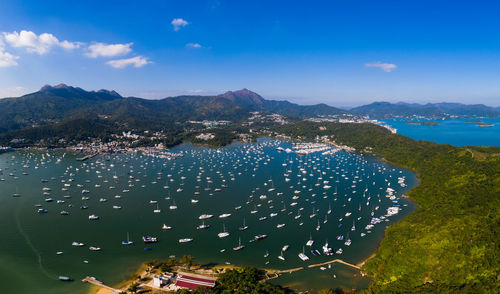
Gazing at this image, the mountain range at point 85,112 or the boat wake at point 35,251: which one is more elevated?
the mountain range at point 85,112

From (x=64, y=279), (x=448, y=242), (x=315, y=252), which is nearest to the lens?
(x=64, y=279)

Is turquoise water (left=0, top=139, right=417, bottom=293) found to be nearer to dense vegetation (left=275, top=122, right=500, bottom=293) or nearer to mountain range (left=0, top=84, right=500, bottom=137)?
dense vegetation (left=275, top=122, right=500, bottom=293)

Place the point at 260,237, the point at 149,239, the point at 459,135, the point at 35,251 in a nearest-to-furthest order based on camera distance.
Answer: the point at 35,251 → the point at 149,239 → the point at 260,237 → the point at 459,135

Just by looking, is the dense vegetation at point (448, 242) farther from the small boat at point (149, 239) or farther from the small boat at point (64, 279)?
the small boat at point (64, 279)

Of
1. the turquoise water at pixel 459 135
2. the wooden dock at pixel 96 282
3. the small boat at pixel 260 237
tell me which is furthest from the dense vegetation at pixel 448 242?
the turquoise water at pixel 459 135

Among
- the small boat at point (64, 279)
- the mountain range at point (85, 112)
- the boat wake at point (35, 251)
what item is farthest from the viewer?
the mountain range at point (85, 112)

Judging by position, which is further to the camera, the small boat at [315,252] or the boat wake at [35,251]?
the small boat at [315,252]

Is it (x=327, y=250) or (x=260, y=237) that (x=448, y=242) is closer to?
(x=327, y=250)

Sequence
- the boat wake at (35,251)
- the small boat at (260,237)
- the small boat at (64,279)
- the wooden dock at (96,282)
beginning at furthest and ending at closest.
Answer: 1. the small boat at (260,237)
2. the boat wake at (35,251)
3. the small boat at (64,279)
4. the wooden dock at (96,282)

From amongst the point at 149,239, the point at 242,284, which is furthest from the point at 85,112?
the point at 242,284

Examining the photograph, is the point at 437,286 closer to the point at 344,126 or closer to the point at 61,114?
the point at 344,126
